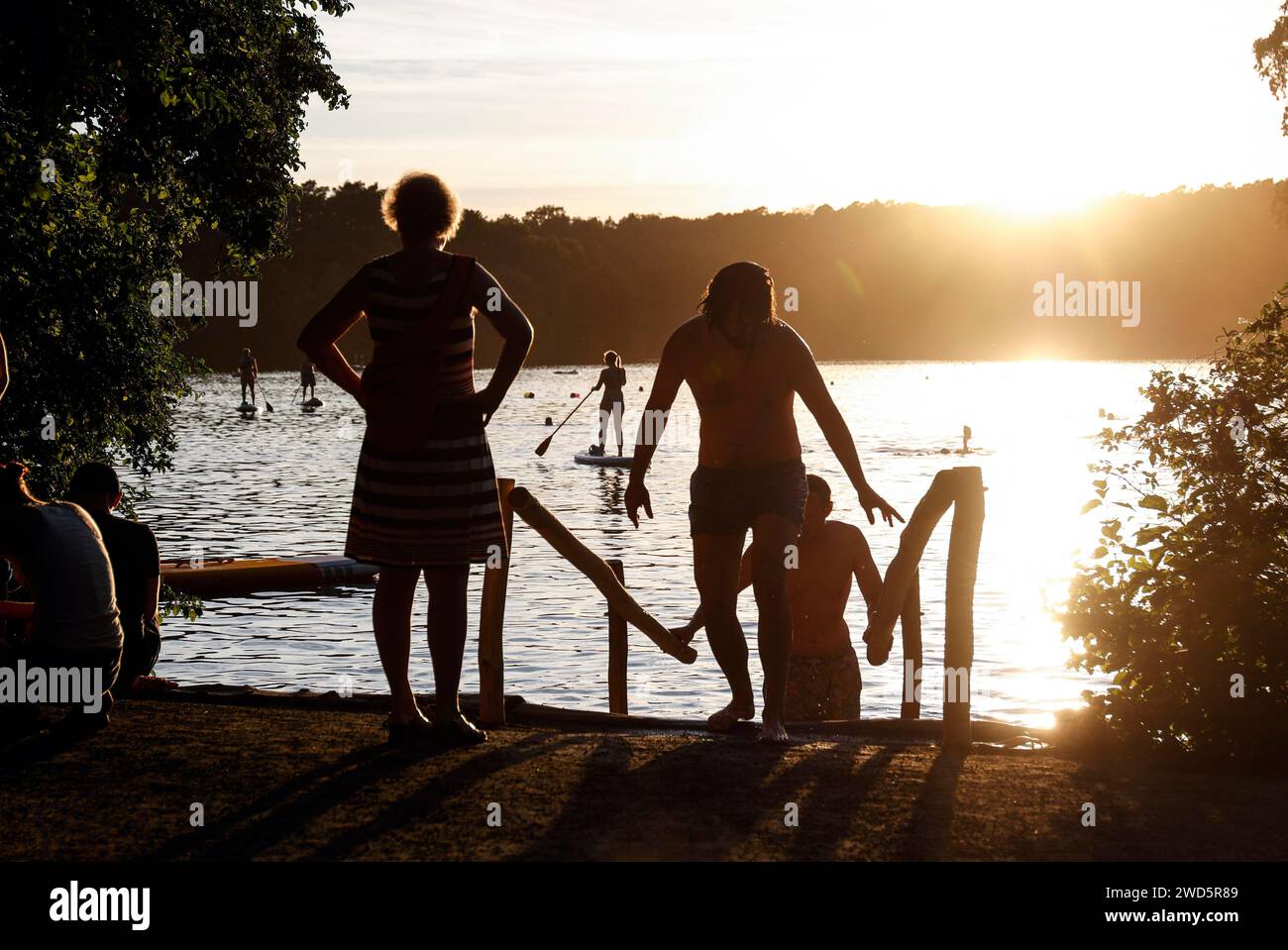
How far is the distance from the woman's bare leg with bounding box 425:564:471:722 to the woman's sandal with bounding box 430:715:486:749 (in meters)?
0.19

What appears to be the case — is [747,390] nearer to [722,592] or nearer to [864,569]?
[722,592]

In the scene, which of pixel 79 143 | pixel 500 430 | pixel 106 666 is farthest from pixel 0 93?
pixel 500 430

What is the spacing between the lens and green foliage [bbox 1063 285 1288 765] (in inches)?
267

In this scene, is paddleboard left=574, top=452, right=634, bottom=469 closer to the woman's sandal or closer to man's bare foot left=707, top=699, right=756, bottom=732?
man's bare foot left=707, top=699, right=756, bottom=732

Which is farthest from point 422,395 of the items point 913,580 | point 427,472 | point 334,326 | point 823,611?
point 823,611

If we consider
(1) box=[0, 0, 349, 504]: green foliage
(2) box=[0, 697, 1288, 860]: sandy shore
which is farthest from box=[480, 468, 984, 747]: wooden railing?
(1) box=[0, 0, 349, 504]: green foliage

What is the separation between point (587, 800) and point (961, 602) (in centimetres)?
219

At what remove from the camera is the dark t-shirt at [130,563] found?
22.6ft

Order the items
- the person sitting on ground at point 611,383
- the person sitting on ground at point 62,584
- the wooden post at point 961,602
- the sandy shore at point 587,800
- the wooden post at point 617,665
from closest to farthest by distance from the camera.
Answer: the sandy shore at point 587,800 < the person sitting on ground at point 62,584 < the wooden post at point 961,602 < the wooden post at point 617,665 < the person sitting on ground at point 611,383

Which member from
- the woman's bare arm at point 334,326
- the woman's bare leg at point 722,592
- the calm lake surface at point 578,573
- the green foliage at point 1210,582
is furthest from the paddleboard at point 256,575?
the woman's bare arm at point 334,326

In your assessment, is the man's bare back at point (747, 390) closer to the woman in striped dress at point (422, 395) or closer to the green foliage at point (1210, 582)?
the woman in striped dress at point (422, 395)

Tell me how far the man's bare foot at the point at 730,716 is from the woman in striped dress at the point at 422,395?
161 centimetres
